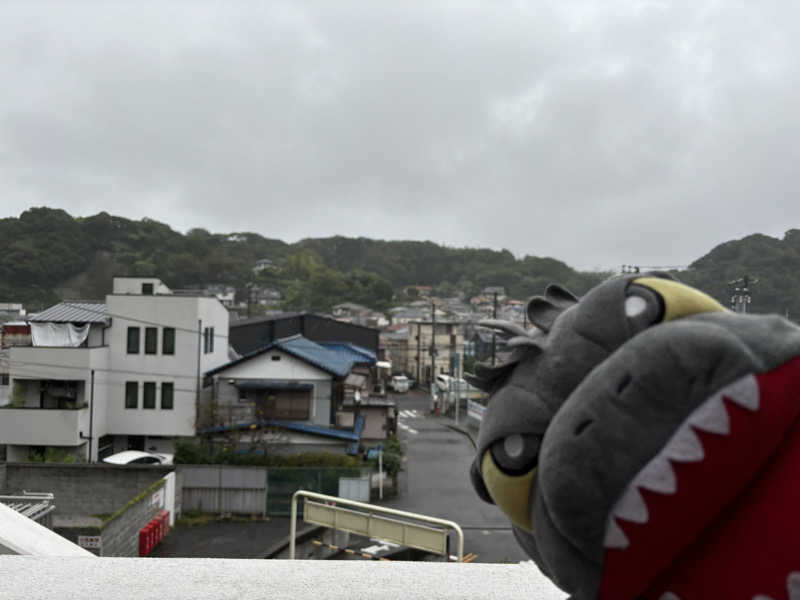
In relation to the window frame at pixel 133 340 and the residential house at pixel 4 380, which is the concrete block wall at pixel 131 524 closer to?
the window frame at pixel 133 340

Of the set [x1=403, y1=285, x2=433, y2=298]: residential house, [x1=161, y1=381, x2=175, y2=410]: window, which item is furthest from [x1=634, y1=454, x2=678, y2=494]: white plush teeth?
[x1=403, y1=285, x2=433, y2=298]: residential house

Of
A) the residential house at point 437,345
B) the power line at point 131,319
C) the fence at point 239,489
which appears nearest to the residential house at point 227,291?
the residential house at point 437,345

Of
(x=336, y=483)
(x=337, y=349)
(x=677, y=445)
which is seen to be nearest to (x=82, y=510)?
(x=336, y=483)

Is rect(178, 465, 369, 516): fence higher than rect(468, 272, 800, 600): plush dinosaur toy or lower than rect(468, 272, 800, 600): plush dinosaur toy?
lower

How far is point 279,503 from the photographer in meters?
11.0

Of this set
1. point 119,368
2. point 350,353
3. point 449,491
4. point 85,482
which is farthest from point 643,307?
→ point 350,353

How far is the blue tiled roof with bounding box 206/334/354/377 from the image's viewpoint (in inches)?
531

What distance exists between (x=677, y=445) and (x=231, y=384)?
1326cm

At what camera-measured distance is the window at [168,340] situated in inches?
532

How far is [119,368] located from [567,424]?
13817 millimetres

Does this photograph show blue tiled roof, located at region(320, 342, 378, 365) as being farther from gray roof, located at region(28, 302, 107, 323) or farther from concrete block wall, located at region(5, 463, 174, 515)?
concrete block wall, located at region(5, 463, 174, 515)

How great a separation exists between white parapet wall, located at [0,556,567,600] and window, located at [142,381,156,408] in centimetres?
1015

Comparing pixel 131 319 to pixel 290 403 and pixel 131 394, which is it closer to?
pixel 131 394

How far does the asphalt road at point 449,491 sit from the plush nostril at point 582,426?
7.96 metres
